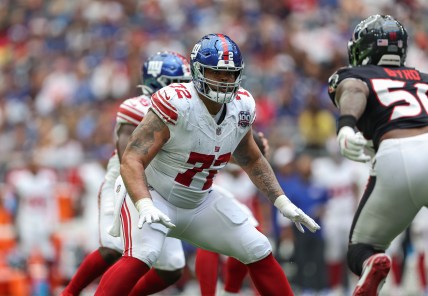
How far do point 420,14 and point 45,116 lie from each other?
593cm

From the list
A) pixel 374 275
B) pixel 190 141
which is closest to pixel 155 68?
pixel 190 141

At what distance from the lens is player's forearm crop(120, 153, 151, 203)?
537 cm

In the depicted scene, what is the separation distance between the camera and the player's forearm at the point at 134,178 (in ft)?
17.6

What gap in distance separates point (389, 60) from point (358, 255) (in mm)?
1253

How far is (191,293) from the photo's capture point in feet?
38.7

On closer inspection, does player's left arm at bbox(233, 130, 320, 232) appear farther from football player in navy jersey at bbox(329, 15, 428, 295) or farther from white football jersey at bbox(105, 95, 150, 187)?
white football jersey at bbox(105, 95, 150, 187)

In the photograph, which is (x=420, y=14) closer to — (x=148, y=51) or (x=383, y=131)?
(x=148, y=51)

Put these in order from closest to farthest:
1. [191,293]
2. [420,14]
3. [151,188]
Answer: [151,188], [191,293], [420,14]

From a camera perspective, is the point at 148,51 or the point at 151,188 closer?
the point at 151,188

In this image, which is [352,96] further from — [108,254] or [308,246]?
[308,246]

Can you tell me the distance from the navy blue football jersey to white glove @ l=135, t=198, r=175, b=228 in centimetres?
145

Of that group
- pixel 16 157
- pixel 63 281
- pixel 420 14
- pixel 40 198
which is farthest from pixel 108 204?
→ pixel 420 14

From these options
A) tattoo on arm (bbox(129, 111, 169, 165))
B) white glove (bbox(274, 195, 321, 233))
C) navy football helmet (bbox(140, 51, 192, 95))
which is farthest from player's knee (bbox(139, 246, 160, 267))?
navy football helmet (bbox(140, 51, 192, 95))

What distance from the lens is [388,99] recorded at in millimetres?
5855
